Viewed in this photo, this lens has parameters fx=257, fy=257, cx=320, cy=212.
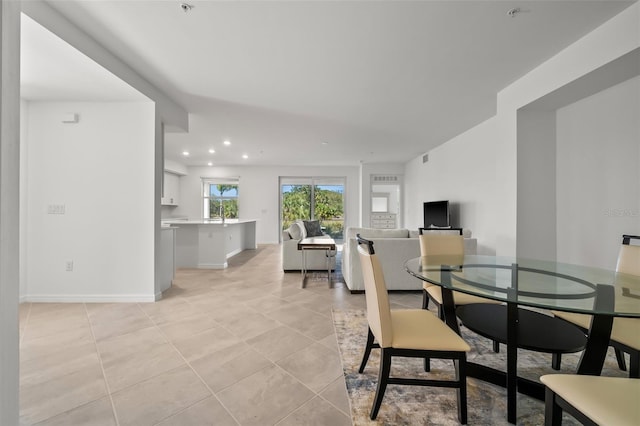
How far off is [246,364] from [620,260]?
2763 mm

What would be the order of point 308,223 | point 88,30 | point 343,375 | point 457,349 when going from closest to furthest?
point 457,349
point 343,375
point 88,30
point 308,223

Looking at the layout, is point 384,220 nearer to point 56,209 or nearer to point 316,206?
point 316,206

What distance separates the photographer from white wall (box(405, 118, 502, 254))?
13.5ft

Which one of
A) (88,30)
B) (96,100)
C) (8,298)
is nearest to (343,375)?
(8,298)

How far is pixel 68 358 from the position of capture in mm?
1925

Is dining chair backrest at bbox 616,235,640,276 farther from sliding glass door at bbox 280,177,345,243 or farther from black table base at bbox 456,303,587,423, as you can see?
sliding glass door at bbox 280,177,345,243

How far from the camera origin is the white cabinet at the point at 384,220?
8.20m

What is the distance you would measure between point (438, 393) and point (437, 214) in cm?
456

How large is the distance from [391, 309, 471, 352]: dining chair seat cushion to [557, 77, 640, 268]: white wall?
2.38 meters

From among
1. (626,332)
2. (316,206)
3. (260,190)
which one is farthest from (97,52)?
(316,206)

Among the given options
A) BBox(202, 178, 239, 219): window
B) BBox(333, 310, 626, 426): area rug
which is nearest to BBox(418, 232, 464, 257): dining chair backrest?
BBox(333, 310, 626, 426): area rug

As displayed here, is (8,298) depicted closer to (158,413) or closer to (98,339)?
(158,413)

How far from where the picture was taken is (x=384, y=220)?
8.26 metres

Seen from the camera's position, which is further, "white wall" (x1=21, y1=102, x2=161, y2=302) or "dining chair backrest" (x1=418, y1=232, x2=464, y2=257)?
"white wall" (x1=21, y1=102, x2=161, y2=302)
